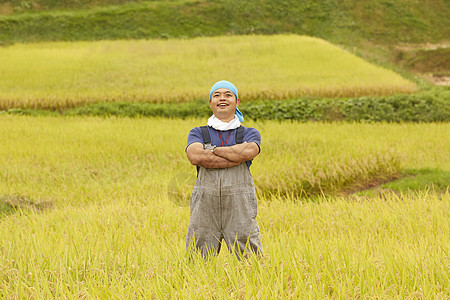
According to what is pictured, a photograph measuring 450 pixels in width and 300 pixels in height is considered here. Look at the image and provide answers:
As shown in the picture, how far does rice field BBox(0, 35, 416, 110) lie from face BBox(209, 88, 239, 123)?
11.4 metres

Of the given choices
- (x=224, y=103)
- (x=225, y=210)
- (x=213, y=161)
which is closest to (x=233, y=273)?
(x=225, y=210)

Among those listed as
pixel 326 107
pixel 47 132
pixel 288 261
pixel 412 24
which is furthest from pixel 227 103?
pixel 412 24

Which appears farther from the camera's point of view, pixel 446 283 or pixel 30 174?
pixel 30 174

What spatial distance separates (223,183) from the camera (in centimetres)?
238

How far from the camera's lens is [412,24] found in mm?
34531

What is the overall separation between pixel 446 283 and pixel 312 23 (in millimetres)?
35872

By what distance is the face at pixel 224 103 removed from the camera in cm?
247

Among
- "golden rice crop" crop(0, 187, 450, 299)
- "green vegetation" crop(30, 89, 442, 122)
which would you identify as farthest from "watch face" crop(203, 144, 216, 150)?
"green vegetation" crop(30, 89, 442, 122)

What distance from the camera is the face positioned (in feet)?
8.11

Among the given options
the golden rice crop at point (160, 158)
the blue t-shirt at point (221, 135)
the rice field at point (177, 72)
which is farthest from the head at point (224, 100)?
the rice field at point (177, 72)

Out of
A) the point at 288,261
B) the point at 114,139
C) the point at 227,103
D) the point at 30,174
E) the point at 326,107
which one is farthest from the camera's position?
the point at 326,107

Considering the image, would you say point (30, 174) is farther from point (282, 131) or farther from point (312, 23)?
point (312, 23)

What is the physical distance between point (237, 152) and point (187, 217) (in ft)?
6.34

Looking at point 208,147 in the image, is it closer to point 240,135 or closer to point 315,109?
point 240,135
